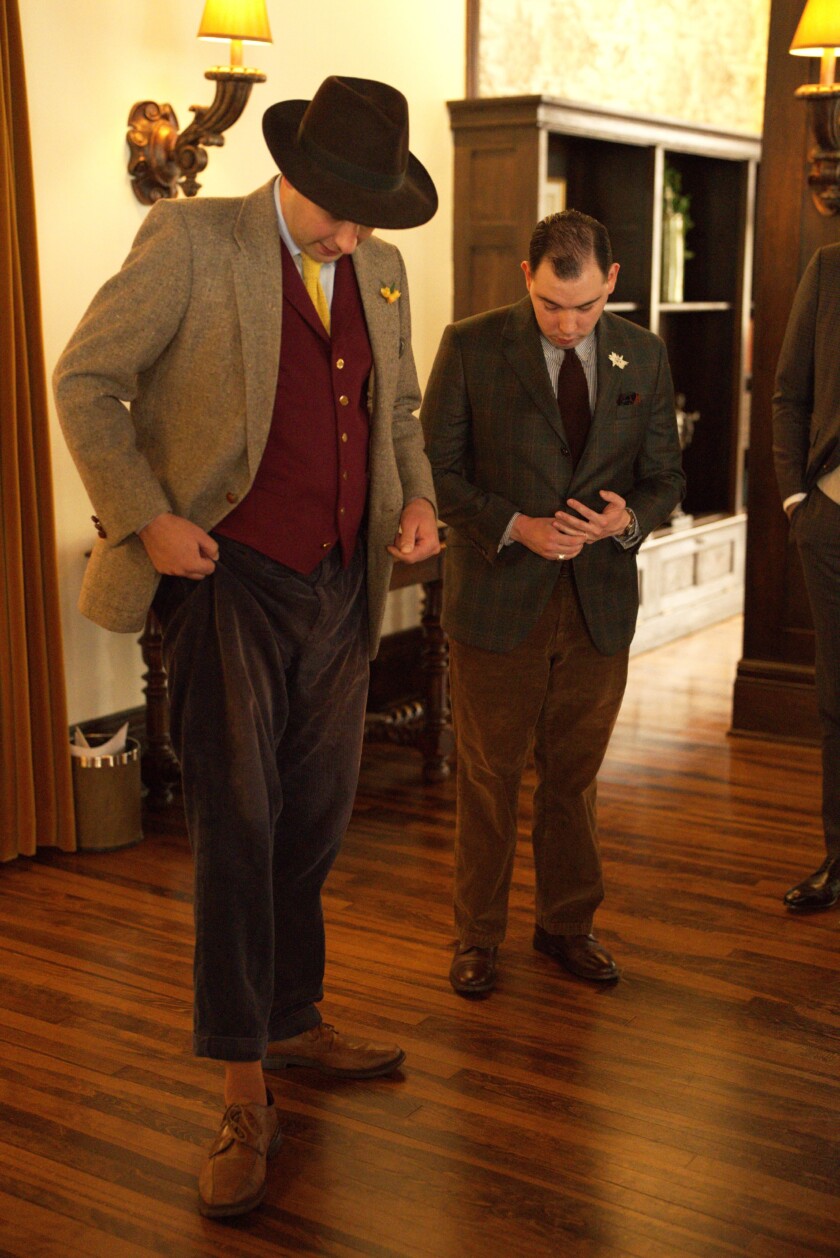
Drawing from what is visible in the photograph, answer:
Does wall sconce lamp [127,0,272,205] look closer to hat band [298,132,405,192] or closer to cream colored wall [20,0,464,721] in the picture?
cream colored wall [20,0,464,721]

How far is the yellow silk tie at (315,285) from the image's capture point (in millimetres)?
2416

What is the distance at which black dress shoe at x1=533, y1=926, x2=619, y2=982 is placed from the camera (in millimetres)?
3250

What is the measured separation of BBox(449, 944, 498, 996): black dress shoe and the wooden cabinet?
2.92 meters

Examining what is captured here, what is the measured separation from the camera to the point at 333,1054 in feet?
9.32

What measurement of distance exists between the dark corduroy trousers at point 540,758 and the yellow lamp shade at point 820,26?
2282 mm

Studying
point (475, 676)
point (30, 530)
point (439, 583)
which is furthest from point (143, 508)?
point (439, 583)

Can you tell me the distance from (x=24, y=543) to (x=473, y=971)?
5.47ft

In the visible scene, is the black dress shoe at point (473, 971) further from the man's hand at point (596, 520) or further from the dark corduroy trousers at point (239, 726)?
the man's hand at point (596, 520)

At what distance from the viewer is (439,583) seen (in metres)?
4.73

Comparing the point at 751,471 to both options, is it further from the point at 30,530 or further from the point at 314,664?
the point at 314,664

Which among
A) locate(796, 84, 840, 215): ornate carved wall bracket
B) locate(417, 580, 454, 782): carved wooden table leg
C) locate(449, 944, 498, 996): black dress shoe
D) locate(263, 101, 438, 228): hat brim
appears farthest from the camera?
locate(417, 580, 454, 782): carved wooden table leg

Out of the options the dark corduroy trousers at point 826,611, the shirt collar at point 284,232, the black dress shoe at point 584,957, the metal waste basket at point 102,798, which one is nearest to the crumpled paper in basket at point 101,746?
the metal waste basket at point 102,798

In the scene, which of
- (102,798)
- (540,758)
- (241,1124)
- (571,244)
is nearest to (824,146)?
(571,244)

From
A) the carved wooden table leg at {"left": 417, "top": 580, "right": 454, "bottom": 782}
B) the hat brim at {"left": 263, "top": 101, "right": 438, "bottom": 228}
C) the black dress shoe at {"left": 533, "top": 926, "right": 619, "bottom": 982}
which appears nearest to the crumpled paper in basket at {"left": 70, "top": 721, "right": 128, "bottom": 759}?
the carved wooden table leg at {"left": 417, "top": 580, "right": 454, "bottom": 782}
